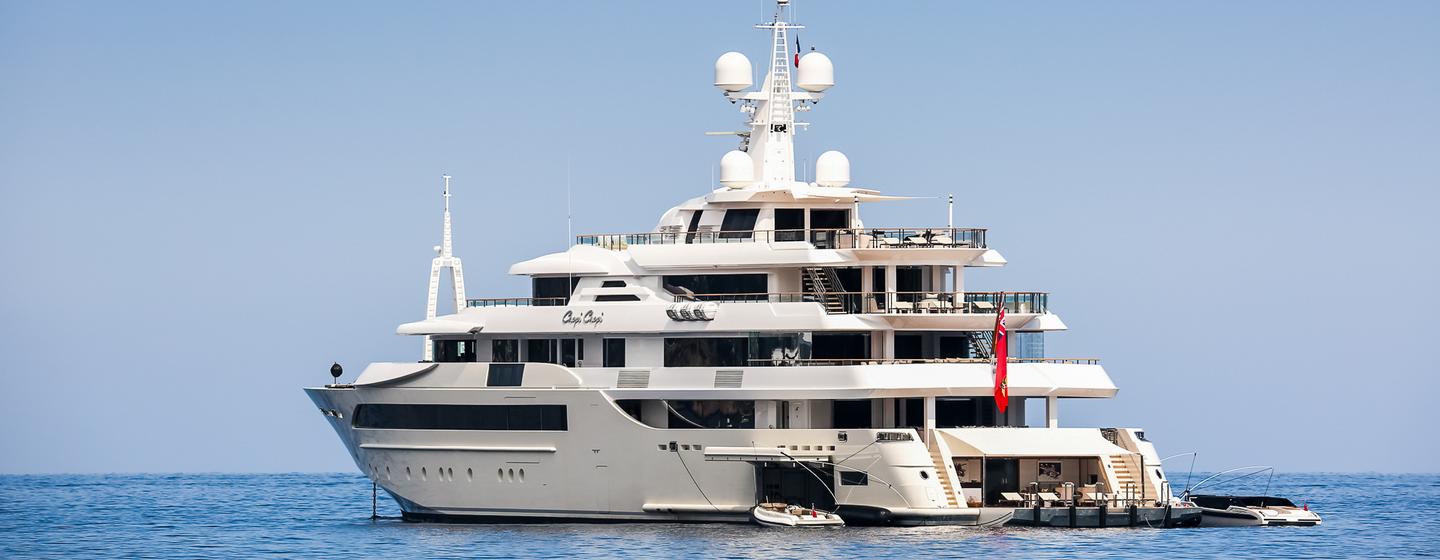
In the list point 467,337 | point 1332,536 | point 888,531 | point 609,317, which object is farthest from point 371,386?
point 1332,536

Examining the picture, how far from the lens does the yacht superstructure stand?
48.0 meters

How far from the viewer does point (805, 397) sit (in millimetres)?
48250

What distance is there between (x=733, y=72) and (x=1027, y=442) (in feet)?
36.9

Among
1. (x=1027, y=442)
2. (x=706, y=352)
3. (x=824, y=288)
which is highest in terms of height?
(x=824, y=288)

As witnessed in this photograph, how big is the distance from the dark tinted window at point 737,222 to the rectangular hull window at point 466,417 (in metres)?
5.43

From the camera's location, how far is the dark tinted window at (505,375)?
2002 inches

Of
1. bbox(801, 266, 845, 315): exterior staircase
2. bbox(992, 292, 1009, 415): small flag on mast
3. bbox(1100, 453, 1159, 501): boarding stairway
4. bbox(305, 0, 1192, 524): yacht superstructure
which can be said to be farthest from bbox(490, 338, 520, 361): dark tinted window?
bbox(1100, 453, 1159, 501): boarding stairway

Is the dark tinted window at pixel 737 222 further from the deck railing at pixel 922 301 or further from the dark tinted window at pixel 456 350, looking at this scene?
the dark tinted window at pixel 456 350

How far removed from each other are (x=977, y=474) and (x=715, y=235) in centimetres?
792

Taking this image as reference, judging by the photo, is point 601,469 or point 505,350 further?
point 505,350

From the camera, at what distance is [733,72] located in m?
54.1

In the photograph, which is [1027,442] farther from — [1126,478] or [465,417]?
[465,417]

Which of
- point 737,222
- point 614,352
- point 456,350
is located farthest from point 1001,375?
point 456,350

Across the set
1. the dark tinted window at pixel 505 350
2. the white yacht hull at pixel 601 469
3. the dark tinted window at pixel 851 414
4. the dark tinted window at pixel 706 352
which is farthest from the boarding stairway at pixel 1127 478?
the dark tinted window at pixel 505 350
